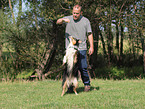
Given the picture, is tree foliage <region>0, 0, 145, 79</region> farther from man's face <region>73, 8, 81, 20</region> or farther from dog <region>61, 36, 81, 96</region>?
dog <region>61, 36, 81, 96</region>

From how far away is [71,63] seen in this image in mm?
5113

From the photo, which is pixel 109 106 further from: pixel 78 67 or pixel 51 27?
pixel 51 27

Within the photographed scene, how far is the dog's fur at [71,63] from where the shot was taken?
5094 millimetres

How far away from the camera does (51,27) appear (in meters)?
11.5

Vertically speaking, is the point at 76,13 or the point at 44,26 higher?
the point at 44,26

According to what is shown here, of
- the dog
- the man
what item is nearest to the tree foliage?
the man

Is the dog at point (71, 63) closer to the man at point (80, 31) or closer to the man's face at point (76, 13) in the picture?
the man at point (80, 31)

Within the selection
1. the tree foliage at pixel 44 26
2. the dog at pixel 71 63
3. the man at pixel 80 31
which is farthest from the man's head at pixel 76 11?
the tree foliage at pixel 44 26

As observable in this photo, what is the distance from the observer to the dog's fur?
5.09 m

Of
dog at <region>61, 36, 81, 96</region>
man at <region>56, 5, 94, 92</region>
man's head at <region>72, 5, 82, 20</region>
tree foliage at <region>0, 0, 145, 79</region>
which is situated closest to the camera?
dog at <region>61, 36, 81, 96</region>

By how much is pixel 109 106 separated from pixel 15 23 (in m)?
8.05

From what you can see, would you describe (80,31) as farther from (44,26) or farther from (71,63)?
(44,26)

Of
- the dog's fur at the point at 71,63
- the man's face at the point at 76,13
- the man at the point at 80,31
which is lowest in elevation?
the dog's fur at the point at 71,63

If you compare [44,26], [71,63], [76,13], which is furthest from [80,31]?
[44,26]
